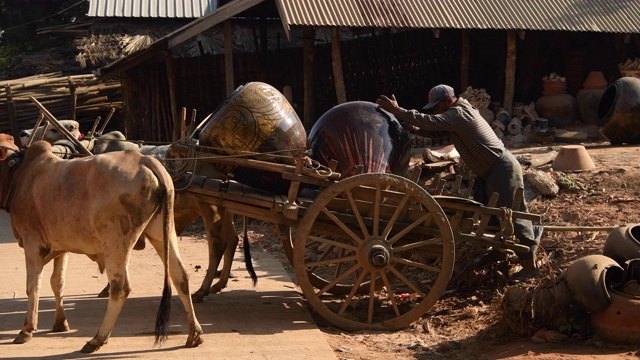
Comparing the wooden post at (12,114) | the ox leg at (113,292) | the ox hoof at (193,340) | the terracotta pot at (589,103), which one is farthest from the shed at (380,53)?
the ox hoof at (193,340)

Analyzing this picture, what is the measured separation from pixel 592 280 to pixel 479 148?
1.99m

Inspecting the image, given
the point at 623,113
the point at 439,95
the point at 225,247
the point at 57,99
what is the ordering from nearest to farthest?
the point at 439,95 → the point at 225,247 → the point at 623,113 → the point at 57,99

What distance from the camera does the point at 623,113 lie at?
13.6 m

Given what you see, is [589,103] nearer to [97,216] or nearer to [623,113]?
[623,113]

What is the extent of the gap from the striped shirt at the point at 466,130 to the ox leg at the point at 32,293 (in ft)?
11.2

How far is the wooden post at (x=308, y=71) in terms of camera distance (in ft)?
50.1

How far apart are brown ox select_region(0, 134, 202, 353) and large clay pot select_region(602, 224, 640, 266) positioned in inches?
134

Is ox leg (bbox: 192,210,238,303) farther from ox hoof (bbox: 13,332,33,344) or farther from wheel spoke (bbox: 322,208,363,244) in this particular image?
ox hoof (bbox: 13,332,33,344)

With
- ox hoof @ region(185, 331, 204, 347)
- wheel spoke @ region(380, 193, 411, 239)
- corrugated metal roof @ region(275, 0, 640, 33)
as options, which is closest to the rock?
wheel spoke @ region(380, 193, 411, 239)

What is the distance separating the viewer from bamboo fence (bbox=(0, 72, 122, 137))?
59.2ft

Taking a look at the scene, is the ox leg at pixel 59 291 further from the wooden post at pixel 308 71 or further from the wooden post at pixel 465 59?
the wooden post at pixel 465 59

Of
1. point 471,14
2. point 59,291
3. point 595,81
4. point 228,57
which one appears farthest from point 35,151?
point 595,81

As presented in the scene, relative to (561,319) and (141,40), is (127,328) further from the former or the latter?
(141,40)

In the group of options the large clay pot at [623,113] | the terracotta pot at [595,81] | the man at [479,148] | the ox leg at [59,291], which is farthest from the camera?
the terracotta pot at [595,81]
